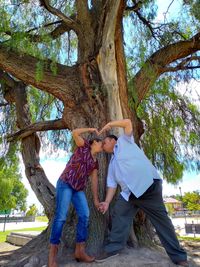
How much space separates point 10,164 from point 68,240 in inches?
117

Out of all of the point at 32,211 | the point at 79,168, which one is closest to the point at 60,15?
the point at 79,168

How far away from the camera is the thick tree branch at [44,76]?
15.6 ft

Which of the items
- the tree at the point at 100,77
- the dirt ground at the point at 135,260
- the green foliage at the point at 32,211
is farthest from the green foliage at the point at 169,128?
the green foliage at the point at 32,211

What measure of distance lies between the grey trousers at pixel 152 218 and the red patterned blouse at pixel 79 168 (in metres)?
0.48

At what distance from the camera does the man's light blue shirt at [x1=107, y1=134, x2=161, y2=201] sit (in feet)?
10.6

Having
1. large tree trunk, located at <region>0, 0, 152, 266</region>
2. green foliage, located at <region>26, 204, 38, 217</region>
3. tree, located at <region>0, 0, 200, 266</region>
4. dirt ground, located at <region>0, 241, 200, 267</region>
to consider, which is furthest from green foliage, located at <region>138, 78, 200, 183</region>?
green foliage, located at <region>26, 204, 38, 217</region>

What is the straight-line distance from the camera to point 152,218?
3295 millimetres

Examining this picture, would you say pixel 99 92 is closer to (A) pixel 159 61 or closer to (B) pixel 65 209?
(A) pixel 159 61

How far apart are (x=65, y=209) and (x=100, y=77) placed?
220cm

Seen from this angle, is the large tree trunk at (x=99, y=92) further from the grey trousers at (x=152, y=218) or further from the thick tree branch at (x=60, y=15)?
the grey trousers at (x=152, y=218)

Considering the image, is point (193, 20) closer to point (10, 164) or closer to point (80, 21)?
point (80, 21)

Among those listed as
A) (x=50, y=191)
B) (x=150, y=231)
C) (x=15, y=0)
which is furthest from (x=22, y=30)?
(x=150, y=231)

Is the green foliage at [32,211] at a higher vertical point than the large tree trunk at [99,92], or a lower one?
lower

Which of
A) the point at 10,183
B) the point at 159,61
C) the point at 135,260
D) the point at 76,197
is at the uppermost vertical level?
the point at 159,61
